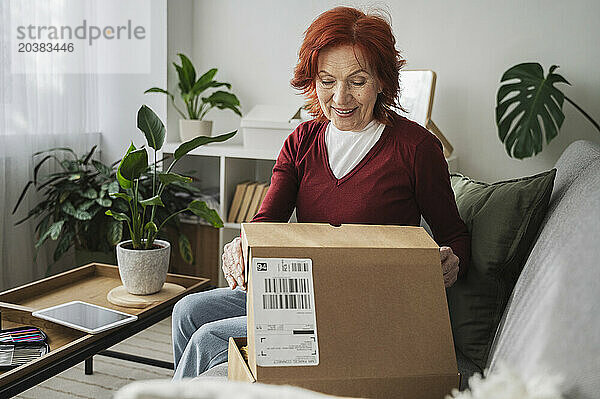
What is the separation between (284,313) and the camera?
97 centimetres

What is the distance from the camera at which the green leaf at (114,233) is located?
9.29 ft

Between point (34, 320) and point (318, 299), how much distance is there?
1132 millimetres

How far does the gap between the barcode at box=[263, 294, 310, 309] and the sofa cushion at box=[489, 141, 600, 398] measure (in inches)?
11.1

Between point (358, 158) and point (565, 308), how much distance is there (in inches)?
36.4

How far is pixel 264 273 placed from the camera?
98 centimetres

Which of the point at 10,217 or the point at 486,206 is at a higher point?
the point at 486,206

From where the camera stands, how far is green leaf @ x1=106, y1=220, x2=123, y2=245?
2830 mm

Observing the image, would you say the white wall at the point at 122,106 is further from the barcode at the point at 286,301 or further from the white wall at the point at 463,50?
the barcode at the point at 286,301

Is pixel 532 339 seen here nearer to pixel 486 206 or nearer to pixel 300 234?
pixel 300 234

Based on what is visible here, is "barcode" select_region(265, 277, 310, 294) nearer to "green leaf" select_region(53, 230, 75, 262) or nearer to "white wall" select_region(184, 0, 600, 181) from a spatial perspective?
"green leaf" select_region(53, 230, 75, 262)

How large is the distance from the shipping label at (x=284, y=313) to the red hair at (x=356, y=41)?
0.74m

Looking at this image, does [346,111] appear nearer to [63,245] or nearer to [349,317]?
[349,317]

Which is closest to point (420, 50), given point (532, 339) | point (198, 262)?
point (198, 262)

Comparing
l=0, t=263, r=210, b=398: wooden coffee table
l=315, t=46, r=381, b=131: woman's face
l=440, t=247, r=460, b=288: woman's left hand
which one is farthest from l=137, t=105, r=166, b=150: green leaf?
l=440, t=247, r=460, b=288: woman's left hand
